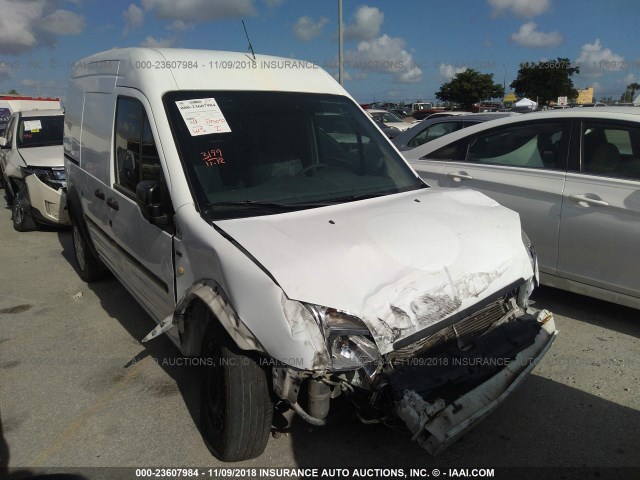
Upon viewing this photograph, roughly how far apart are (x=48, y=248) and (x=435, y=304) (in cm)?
638

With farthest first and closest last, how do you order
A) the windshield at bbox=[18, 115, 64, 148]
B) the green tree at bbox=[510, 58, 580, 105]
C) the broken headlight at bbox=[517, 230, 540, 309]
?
the green tree at bbox=[510, 58, 580, 105], the windshield at bbox=[18, 115, 64, 148], the broken headlight at bbox=[517, 230, 540, 309]

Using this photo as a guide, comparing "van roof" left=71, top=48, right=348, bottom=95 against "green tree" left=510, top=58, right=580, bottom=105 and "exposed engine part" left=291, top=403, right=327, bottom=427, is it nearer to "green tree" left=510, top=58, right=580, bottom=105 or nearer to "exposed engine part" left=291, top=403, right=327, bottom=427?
"exposed engine part" left=291, top=403, right=327, bottom=427

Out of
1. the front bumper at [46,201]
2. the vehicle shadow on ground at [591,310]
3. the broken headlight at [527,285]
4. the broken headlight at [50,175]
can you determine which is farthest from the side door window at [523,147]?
the broken headlight at [50,175]

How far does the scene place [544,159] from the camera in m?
4.18

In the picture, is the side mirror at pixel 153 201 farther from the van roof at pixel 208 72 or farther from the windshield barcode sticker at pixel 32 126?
the windshield barcode sticker at pixel 32 126

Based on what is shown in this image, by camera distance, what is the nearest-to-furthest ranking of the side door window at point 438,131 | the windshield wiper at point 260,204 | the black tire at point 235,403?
the black tire at point 235,403 < the windshield wiper at point 260,204 < the side door window at point 438,131

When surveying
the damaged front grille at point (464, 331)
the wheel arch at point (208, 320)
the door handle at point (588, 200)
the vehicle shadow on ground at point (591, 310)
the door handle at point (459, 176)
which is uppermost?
the door handle at point (459, 176)

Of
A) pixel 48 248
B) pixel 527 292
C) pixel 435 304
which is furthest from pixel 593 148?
pixel 48 248

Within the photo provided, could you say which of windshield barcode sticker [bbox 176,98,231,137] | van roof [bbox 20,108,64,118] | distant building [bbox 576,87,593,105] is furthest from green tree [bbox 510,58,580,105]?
windshield barcode sticker [bbox 176,98,231,137]

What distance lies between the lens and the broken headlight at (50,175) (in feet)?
23.4

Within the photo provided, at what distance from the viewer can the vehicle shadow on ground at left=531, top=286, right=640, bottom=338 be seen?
3.90 meters

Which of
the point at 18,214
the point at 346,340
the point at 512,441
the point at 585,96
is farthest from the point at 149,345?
the point at 585,96

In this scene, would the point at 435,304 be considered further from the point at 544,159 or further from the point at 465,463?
the point at 544,159

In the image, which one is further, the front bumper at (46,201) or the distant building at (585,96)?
the distant building at (585,96)
